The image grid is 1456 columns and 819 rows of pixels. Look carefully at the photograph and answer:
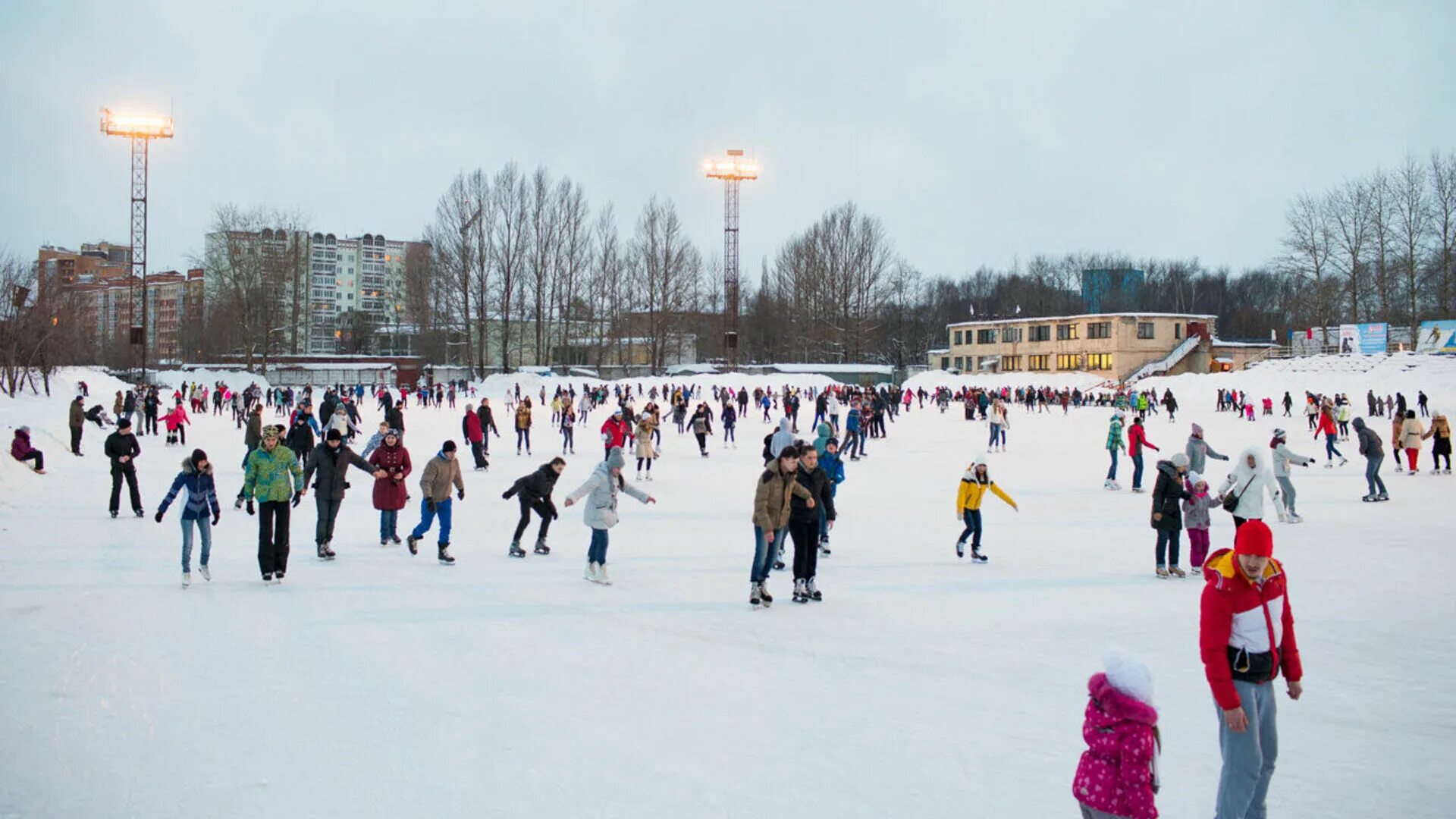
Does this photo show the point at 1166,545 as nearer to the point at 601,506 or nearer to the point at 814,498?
the point at 814,498

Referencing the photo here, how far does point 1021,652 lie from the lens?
6.31m

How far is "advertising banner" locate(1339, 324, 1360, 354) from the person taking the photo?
44.4 m

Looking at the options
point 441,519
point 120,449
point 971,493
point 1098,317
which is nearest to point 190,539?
point 441,519

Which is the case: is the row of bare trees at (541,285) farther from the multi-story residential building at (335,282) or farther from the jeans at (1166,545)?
the jeans at (1166,545)

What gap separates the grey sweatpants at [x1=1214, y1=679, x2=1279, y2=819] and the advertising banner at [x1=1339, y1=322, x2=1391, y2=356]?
1871 inches

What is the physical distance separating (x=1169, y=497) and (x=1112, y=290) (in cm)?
8229

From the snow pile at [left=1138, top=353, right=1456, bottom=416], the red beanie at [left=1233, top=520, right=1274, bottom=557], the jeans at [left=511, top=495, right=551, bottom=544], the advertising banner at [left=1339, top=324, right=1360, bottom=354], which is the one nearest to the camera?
the red beanie at [left=1233, top=520, right=1274, bottom=557]

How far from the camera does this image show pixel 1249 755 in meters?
3.54

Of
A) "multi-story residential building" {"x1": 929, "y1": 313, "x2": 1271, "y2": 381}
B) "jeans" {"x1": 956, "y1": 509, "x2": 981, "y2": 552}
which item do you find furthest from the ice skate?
"multi-story residential building" {"x1": 929, "y1": 313, "x2": 1271, "y2": 381}

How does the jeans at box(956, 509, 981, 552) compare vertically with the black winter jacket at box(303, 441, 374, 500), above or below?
below

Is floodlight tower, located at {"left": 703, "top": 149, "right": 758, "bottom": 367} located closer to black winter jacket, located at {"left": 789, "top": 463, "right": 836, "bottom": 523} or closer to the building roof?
the building roof

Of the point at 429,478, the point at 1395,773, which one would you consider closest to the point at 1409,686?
the point at 1395,773

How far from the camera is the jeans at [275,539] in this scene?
26.1 ft

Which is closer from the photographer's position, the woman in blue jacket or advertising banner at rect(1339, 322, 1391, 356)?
the woman in blue jacket
